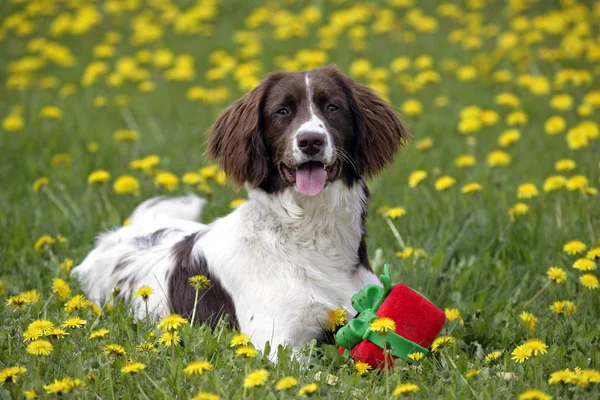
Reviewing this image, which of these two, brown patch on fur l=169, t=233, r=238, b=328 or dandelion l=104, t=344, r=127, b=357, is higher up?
dandelion l=104, t=344, r=127, b=357

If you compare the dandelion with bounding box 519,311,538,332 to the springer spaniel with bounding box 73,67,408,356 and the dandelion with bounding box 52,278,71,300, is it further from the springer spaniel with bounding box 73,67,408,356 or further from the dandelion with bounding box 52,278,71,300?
the dandelion with bounding box 52,278,71,300

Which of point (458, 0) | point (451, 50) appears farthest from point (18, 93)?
point (458, 0)

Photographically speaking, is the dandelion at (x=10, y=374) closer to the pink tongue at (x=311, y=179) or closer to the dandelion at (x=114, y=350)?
the dandelion at (x=114, y=350)

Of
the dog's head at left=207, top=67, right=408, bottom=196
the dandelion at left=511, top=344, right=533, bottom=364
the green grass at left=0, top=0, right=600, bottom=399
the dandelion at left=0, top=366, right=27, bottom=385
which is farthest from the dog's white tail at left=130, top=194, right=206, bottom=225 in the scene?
the dandelion at left=511, top=344, right=533, bottom=364

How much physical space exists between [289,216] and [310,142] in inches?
18.1

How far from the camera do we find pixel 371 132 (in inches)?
186

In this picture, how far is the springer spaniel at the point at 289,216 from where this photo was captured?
433 centimetres

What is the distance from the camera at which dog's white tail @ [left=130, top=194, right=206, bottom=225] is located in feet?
19.1

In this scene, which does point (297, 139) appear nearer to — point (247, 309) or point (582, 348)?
point (247, 309)

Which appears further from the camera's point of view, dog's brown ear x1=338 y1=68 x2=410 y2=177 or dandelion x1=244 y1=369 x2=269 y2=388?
dog's brown ear x1=338 y1=68 x2=410 y2=177

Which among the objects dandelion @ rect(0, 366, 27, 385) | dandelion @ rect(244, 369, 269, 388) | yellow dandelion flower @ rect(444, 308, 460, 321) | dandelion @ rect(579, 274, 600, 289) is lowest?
yellow dandelion flower @ rect(444, 308, 460, 321)

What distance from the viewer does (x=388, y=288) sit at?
412 cm

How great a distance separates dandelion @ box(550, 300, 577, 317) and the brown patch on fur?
5.28 ft

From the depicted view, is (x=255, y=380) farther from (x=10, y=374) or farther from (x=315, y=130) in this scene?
(x=315, y=130)
